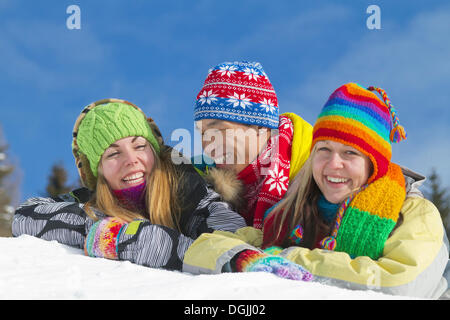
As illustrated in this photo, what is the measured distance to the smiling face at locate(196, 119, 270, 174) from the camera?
400cm

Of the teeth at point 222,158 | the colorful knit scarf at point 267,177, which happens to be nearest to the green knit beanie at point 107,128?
the teeth at point 222,158

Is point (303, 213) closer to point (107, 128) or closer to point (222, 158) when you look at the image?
point (222, 158)

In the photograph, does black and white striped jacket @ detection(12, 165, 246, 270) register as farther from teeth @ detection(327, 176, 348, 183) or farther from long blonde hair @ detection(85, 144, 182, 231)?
teeth @ detection(327, 176, 348, 183)

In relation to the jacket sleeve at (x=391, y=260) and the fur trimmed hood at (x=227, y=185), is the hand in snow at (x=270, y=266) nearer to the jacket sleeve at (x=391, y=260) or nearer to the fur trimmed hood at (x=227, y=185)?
the jacket sleeve at (x=391, y=260)

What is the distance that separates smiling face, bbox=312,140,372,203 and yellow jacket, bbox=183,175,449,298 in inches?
12.4

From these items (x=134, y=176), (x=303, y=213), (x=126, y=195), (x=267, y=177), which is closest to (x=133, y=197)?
(x=126, y=195)

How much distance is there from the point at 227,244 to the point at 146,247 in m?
0.62

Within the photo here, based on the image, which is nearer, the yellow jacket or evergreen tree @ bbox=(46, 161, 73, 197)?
the yellow jacket

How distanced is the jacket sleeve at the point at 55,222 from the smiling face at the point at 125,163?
33 cm

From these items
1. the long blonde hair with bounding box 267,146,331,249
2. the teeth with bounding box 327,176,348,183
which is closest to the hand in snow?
the long blonde hair with bounding box 267,146,331,249

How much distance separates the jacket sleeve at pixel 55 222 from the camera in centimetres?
342

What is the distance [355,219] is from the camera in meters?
2.70

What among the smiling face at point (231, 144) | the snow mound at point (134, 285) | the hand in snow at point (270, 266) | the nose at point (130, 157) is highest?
the smiling face at point (231, 144)
